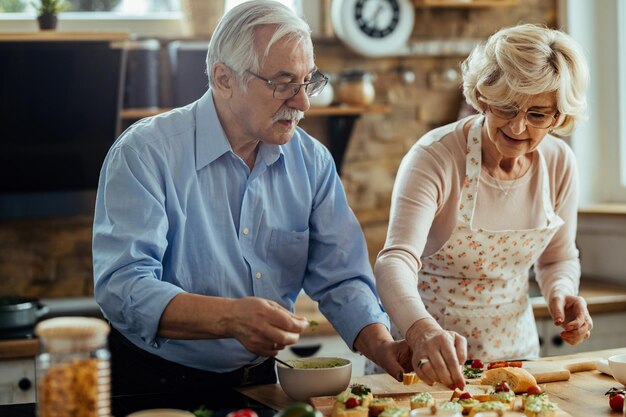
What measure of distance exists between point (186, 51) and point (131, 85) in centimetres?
24

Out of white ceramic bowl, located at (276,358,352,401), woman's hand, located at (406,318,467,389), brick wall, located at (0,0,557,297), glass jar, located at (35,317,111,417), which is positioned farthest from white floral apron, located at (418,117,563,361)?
brick wall, located at (0,0,557,297)

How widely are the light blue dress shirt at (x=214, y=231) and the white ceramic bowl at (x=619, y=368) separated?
47cm

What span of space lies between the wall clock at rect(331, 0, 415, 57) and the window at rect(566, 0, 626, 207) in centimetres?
74

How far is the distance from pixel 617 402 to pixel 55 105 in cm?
213

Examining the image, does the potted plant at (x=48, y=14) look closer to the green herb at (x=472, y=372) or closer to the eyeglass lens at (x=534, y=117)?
the eyeglass lens at (x=534, y=117)

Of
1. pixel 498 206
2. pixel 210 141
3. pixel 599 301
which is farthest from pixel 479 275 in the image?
pixel 599 301

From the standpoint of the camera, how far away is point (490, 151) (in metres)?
2.16

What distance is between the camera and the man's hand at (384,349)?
1.78m

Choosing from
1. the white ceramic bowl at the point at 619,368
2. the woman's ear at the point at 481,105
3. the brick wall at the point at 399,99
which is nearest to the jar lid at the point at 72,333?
the white ceramic bowl at the point at 619,368

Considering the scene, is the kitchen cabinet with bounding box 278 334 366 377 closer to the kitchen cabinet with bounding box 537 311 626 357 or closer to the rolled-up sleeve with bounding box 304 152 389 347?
the kitchen cabinet with bounding box 537 311 626 357

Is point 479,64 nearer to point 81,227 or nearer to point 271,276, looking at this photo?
point 271,276

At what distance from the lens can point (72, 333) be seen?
43.6 inches

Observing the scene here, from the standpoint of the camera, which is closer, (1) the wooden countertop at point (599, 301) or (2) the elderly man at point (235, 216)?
(2) the elderly man at point (235, 216)

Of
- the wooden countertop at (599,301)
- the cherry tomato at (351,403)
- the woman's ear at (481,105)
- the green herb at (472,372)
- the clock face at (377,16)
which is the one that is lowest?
the wooden countertop at (599,301)
